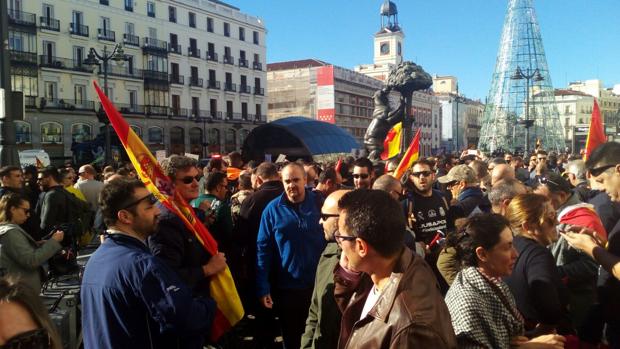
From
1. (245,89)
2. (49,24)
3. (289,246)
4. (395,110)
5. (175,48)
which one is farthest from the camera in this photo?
(245,89)

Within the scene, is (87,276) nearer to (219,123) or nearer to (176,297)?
(176,297)

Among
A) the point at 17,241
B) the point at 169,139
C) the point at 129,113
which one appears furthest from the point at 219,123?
the point at 17,241

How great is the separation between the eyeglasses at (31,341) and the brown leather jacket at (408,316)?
1.02 metres

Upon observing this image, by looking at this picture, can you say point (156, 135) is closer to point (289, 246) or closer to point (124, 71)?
point (124, 71)

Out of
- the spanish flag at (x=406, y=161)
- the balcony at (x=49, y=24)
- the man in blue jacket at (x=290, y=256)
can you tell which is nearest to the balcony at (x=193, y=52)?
the balcony at (x=49, y=24)

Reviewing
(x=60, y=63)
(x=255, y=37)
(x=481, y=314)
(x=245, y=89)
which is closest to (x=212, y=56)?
(x=245, y=89)

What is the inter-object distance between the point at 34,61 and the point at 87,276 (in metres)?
40.5

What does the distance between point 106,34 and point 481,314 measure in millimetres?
46131

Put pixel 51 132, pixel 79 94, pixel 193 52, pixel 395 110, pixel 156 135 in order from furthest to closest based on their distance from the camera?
1. pixel 193 52
2. pixel 156 135
3. pixel 79 94
4. pixel 51 132
5. pixel 395 110

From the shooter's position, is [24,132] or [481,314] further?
[24,132]

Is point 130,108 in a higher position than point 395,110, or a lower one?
higher

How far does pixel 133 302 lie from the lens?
2600mm

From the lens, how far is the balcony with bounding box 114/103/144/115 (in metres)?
42.9

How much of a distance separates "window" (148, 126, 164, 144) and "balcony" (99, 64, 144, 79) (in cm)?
462
